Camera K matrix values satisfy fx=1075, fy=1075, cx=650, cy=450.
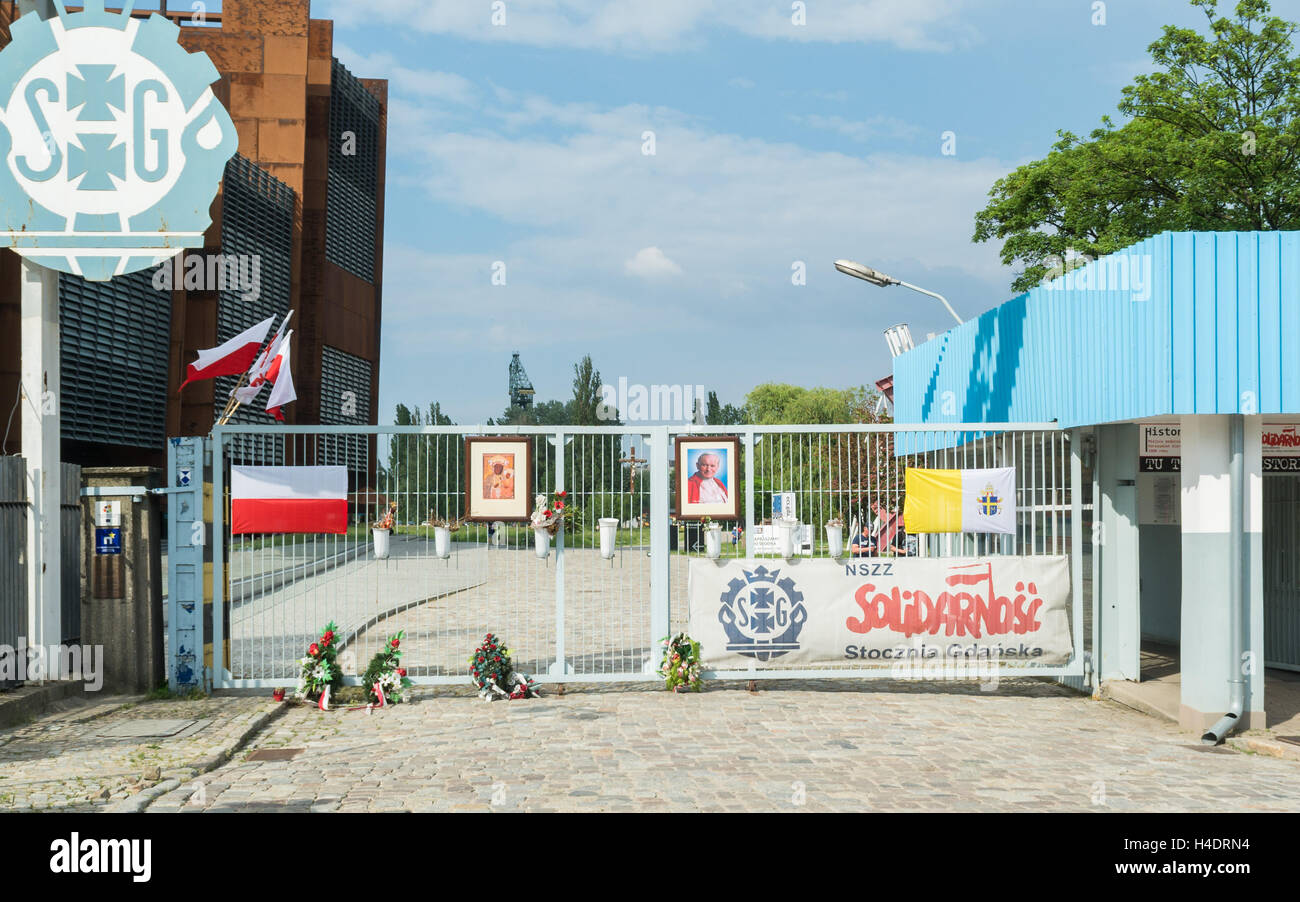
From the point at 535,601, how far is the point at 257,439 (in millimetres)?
13495

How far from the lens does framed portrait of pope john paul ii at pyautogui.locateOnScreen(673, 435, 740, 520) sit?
11.8 meters

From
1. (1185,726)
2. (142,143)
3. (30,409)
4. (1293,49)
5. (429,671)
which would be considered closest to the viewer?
(1185,726)

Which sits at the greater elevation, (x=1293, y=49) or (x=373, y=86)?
(x=373, y=86)

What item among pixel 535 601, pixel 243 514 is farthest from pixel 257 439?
pixel 535 601

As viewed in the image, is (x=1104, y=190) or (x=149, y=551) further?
(x=1104, y=190)

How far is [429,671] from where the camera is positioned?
13.2m

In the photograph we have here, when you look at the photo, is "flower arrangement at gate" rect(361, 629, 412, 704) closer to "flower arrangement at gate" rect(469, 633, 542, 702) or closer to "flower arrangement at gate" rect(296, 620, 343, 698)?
"flower arrangement at gate" rect(296, 620, 343, 698)

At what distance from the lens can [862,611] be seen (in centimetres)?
1191

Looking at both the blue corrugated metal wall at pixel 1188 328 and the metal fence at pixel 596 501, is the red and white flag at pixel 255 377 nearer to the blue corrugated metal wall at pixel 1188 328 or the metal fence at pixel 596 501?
the metal fence at pixel 596 501

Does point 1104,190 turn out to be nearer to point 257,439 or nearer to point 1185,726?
point 1185,726

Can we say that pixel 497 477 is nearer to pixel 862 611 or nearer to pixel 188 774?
pixel 862 611

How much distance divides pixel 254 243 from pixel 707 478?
2650 cm

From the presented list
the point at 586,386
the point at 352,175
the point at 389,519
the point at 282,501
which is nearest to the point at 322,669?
the point at 389,519

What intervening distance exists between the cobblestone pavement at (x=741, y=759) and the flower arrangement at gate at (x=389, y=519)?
1.92 metres
